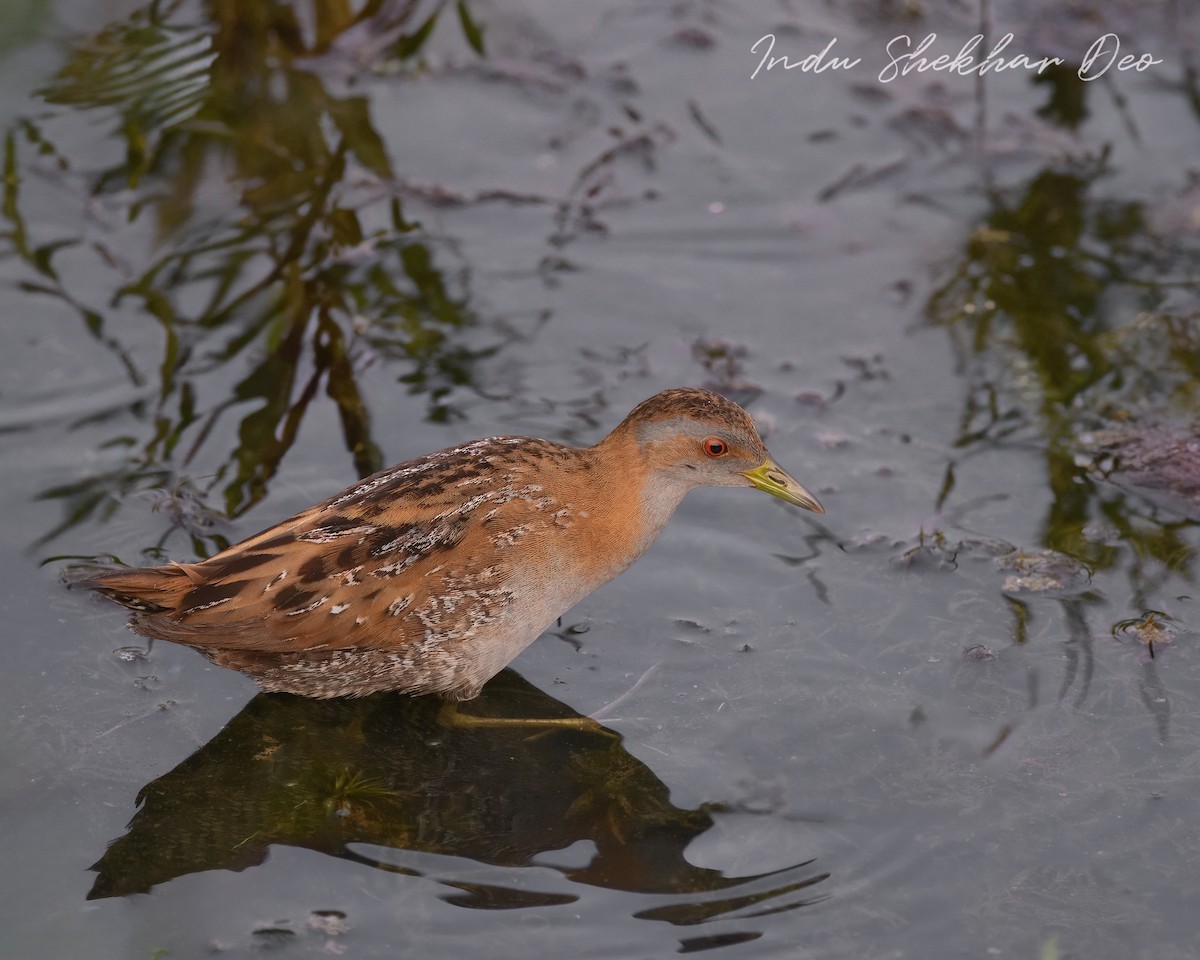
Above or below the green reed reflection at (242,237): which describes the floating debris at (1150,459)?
below

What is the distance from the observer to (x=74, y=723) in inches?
→ 202

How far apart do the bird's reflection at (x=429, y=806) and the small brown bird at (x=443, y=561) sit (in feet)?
0.55

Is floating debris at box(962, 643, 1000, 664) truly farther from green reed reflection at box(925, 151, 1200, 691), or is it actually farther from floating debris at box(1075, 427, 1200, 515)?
floating debris at box(1075, 427, 1200, 515)

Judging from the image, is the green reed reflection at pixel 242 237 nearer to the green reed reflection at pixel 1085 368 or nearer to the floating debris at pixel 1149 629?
the green reed reflection at pixel 1085 368

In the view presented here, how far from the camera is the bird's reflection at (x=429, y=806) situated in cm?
469

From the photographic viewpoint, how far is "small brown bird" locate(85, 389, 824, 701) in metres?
5.08

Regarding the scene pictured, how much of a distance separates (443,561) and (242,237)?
114 inches

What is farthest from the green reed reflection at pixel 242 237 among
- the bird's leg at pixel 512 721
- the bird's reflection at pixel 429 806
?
the bird's leg at pixel 512 721

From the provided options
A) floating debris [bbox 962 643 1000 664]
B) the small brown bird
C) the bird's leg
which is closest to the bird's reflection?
the bird's leg

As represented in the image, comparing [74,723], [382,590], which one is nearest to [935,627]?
[382,590]

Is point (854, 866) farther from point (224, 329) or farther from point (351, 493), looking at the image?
point (224, 329)

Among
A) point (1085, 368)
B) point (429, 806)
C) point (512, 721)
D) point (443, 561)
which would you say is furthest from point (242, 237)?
point (1085, 368)

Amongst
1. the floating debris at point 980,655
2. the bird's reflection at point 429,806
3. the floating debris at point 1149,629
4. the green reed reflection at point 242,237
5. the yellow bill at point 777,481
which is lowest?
the bird's reflection at point 429,806

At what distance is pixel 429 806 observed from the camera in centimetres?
500
